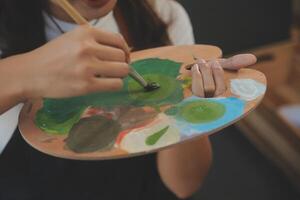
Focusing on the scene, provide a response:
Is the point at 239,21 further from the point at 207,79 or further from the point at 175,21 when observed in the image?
the point at 207,79

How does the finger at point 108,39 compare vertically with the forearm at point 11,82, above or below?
above

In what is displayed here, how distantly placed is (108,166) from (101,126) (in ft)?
0.93

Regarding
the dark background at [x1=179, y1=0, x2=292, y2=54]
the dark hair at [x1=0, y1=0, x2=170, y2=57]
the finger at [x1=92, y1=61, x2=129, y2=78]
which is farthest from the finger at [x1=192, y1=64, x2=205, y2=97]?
the dark background at [x1=179, y1=0, x2=292, y2=54]

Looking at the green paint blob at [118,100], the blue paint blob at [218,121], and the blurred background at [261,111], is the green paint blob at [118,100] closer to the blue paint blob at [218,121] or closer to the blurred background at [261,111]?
the blue paint blob at [218,121]

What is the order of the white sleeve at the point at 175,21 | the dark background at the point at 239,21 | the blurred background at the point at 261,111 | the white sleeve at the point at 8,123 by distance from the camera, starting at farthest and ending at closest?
the dark background at the point at 239,21 → the blurred background at the point at 261,111 → the white sleeve at the point at 175,21 → the white sleeve at the point at 8,123

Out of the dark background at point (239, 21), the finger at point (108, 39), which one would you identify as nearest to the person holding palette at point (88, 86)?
the finger at point (108, 39)

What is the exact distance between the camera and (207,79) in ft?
1.58

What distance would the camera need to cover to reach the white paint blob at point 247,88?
18.1 inches

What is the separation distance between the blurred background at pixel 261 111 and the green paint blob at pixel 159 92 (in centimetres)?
47

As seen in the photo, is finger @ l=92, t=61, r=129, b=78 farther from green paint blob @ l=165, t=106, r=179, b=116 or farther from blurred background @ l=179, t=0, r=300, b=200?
blurred background @ l=179, t=0, r=300, b=200

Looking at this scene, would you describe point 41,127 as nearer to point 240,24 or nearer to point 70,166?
point 70,166

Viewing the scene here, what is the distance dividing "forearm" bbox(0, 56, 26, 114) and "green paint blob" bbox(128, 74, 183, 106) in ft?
0.49

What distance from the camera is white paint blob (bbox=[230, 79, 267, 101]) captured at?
46 centimetres

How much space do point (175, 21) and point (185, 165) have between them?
331 millimetres
